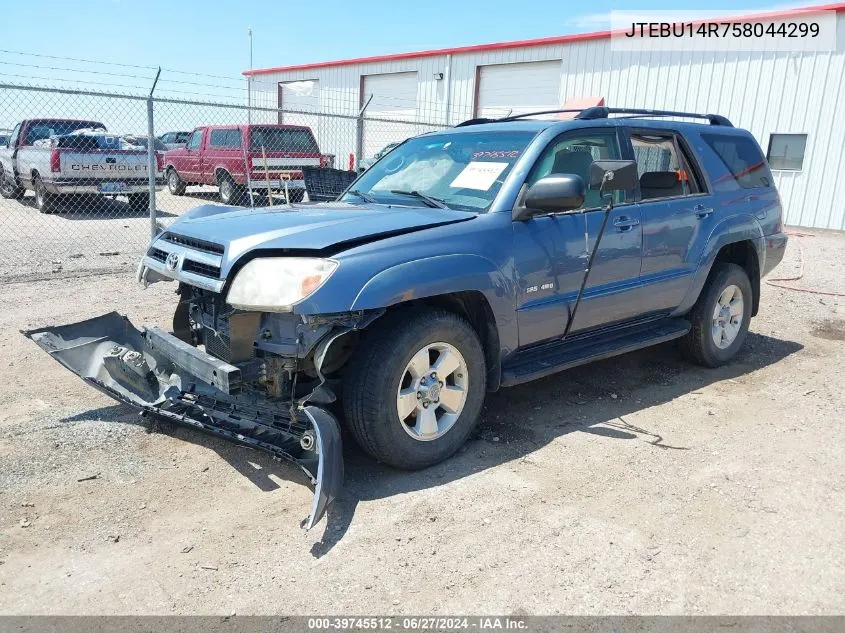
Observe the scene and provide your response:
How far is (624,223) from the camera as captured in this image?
14.8 feet

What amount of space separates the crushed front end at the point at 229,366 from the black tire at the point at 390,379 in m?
0.14

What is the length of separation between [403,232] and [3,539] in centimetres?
228

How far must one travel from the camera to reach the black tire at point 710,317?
5.39 m

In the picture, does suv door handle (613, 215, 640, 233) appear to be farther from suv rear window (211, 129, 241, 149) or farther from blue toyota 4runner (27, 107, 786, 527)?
suv rear window (211, 129, 241, 149)

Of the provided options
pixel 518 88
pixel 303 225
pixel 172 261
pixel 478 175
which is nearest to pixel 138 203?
pixel 518 88

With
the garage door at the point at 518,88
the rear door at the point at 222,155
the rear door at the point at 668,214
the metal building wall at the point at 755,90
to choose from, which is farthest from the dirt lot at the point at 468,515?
the garage door at the point at 518,88

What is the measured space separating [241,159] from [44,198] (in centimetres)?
412

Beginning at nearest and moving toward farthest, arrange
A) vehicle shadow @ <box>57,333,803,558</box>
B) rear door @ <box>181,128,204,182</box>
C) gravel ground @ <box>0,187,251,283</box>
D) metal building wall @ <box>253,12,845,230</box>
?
1. vehicle shadow @ <box>57,333,803,558</box>
2. gravel ground @ <box>0,187,251,283</box>
3. metal building wall @ <box>253,12,845,230</box>
4. rear door @ <box>181,128,204,182</box>

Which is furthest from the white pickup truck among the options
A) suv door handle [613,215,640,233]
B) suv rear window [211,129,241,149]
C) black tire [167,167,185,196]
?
suv door handle [613,215,640,233]

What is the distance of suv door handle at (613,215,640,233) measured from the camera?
446 centimetres

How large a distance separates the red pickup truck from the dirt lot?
9571mm

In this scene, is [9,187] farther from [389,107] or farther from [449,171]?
[449,171]

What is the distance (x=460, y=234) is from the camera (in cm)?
367

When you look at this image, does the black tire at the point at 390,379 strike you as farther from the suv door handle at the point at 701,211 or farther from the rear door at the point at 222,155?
the rear door at the point at 222,155
